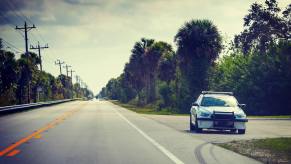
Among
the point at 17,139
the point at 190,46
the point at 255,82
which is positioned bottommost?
the point at 17,139

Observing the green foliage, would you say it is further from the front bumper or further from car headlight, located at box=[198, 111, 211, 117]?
car headlight, located at box=[198, 111, 211, 117]

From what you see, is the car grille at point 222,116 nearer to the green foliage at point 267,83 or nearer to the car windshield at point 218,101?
the car windshield at point 218,101

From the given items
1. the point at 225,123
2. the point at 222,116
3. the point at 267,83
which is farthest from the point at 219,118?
the point at 267,83

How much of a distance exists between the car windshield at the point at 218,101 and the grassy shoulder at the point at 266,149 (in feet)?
15.9

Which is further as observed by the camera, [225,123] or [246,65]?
[246,65]

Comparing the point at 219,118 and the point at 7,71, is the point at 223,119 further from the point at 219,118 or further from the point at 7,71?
the point at 7,71

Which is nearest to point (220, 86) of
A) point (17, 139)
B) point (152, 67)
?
point (152, 67)

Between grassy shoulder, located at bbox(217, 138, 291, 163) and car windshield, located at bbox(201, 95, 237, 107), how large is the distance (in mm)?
4840

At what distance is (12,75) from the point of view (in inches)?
3447

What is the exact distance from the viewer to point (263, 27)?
186ft

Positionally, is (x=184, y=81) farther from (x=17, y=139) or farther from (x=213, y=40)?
(x=17, y=139)

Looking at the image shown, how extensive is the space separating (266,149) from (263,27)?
4555 centimetres

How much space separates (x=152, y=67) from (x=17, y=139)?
60.2 metres

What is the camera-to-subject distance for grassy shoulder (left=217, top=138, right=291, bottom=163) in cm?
1139
